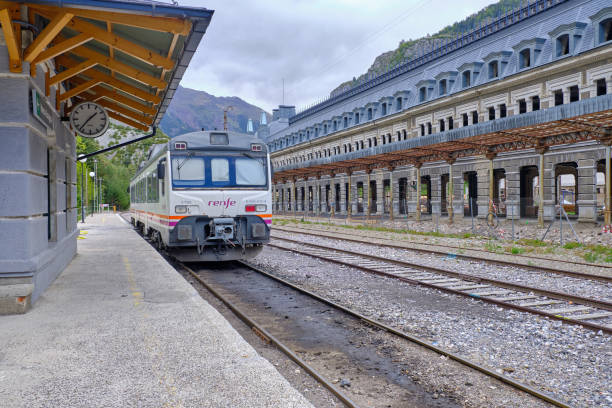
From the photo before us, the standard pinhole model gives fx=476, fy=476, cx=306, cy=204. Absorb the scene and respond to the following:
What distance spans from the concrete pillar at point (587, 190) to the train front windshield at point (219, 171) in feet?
75.3

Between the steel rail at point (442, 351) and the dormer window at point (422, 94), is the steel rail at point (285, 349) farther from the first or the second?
the dormer window at point (422, 94)

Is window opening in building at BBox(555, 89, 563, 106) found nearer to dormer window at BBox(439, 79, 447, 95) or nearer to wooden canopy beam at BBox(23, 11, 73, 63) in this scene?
dormer window at BBox(439, 79, 447, 95)

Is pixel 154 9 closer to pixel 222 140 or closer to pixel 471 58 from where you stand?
pixel 222 140

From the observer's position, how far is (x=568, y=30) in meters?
28.5

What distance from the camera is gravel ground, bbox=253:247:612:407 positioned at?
5051 mm

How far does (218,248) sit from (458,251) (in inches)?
356

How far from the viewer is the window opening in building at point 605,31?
87.7ft

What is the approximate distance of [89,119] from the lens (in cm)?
1072

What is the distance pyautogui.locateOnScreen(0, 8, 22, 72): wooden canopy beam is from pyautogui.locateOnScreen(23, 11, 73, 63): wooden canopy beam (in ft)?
0.50

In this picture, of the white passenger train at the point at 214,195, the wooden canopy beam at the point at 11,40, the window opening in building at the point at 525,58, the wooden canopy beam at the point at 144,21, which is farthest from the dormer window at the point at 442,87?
the wooden canopy beam at the point at 11,40

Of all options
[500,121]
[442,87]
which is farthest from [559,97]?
[442,87]

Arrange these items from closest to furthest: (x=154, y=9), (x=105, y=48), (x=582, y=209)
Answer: (x=154, y=9)
(x=105, y=48)
(x=582, y=209)

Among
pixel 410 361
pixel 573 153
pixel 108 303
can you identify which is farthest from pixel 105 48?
pixel 573 153

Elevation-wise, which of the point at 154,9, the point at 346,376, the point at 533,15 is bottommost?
the point at 346,376
